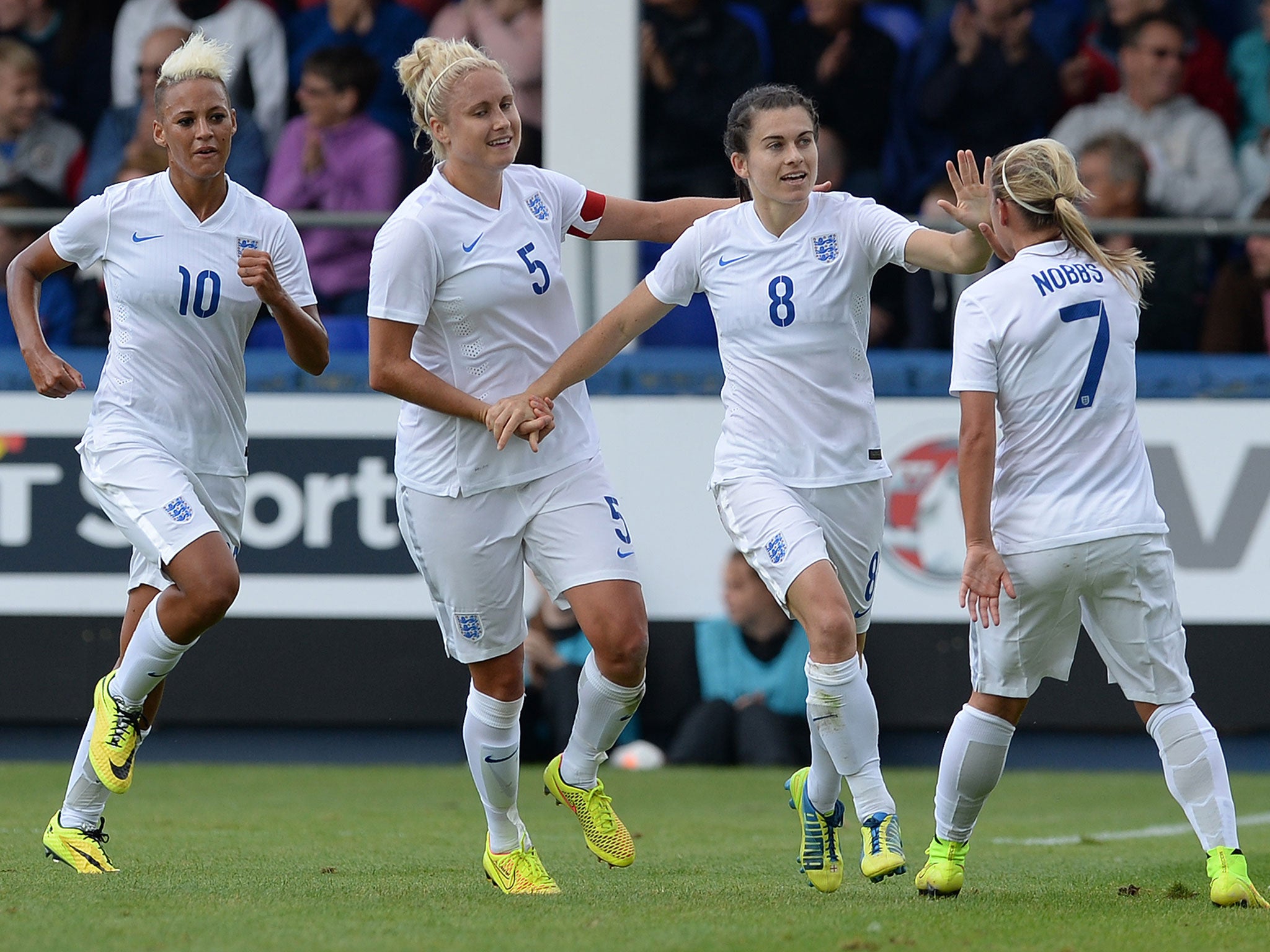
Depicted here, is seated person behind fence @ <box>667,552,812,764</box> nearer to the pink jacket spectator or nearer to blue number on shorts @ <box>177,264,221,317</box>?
the pink jacket spectator

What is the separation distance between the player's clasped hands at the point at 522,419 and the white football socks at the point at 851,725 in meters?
1.03

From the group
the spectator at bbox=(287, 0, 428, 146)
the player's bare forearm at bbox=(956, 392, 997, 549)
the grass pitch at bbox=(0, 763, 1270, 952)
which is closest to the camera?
the grass pitch at bbox=(0, 763, 1270, 952)

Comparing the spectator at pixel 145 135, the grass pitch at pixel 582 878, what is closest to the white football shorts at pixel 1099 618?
the grass pitch at pixel 582 878

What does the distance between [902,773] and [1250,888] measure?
5.40 metres

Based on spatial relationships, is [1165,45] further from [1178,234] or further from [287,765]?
[287,765]

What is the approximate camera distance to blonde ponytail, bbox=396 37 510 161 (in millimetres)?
5309

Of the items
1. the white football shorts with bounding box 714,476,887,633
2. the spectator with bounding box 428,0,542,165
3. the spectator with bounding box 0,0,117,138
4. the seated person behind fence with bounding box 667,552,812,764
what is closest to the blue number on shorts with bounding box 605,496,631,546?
the white football shorts with bounding box 714,476,887,633

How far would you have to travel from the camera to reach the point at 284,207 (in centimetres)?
1147

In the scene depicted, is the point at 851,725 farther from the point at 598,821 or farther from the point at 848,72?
the point at 848,72

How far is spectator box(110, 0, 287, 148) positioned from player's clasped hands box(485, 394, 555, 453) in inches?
285

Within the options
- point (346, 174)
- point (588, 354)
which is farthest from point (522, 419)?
point (346, 174)

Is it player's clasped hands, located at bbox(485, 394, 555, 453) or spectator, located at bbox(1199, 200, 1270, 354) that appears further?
spectator, located at bbox(1199, 200, 1270, 354)

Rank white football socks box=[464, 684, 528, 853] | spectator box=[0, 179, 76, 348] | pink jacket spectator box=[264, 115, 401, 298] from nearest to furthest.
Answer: white football socks box=[464, 684, 528, 853] < spectator box=[0, 179, 76, 348] < pink jacket spectator box=[264, 115, 401, 298]

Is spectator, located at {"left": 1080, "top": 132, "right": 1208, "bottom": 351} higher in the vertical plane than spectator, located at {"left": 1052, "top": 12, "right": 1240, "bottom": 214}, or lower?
lower
